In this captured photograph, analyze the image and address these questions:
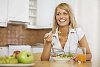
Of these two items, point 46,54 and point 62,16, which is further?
point 62,16

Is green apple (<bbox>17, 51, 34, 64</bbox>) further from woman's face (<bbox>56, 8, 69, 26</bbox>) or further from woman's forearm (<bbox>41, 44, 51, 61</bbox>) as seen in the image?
woman's face (<bbox>56, 8, 69, 26</bbox>)

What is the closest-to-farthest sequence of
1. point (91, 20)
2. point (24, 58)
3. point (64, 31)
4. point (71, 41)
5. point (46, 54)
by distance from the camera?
point (24, 58) < point (46, 54) < point (71, 41) < point (64, 31) < point (91, 20)

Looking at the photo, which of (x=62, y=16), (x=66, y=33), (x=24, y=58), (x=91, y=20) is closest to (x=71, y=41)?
(x=66, y=33)

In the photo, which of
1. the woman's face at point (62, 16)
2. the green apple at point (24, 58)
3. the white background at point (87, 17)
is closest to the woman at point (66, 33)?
the woman's face at point (62, 16)

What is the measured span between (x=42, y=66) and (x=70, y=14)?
0.94 metres

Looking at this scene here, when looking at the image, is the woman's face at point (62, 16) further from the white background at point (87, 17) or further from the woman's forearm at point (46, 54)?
the white background at point (87, 17)

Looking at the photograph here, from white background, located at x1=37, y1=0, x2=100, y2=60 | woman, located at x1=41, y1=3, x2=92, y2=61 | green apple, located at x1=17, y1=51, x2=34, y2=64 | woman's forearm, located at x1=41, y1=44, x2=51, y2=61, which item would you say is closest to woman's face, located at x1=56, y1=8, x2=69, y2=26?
woman, located at x1=41, y1=3, x2=92, y2=61

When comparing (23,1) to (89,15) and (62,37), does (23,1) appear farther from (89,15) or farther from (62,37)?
Answer: (62,37)

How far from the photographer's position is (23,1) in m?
4.32

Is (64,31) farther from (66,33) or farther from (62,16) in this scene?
(62,16)

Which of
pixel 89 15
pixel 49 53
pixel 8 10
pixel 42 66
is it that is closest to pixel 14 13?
pixel 8 10

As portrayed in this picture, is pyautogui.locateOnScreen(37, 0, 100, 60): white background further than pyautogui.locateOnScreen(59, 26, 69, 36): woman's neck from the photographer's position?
Yes

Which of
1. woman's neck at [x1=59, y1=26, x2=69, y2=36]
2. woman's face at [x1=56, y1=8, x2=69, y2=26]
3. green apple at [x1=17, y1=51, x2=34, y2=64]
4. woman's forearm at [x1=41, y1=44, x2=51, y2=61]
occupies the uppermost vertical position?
woman's face at [x1=56, y1=8, x2=69, y2=26]

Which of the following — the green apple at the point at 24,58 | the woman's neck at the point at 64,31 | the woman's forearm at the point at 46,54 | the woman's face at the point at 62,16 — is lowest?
the woman's forearm at the point at 46,54
